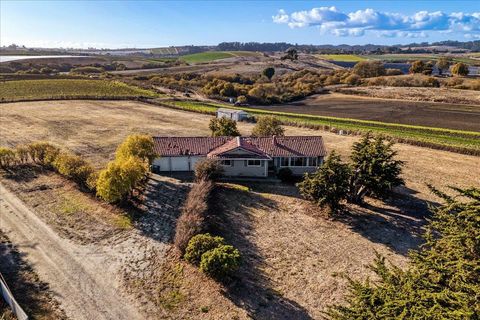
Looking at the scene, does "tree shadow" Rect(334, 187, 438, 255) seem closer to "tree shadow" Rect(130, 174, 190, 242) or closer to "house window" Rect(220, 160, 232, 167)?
"house window" Rect(220, 160, 232, 167)

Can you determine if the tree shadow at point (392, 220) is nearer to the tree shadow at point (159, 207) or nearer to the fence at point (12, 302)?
the tree shadow at point (159, 207)

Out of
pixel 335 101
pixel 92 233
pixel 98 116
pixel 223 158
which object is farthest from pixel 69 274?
pixel 335 101

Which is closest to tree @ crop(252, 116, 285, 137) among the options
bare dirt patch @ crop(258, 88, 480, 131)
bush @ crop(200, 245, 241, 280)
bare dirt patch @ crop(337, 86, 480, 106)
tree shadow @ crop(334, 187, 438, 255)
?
tree shadow @ crop(334, 187, 438, 255)

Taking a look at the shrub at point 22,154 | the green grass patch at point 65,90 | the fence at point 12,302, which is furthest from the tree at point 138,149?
the green grass patch at point 65,90

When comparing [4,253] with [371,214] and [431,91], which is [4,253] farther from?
[431,91]

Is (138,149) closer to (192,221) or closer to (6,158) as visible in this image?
(192,221)
